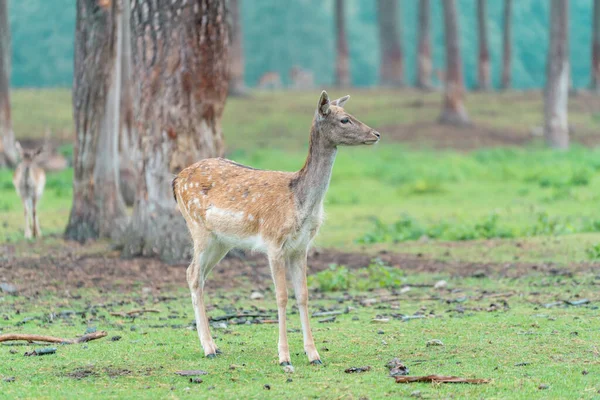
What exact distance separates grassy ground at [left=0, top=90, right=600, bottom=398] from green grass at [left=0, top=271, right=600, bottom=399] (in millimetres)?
20

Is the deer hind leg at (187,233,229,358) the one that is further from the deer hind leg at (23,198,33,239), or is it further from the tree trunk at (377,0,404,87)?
the tree trunk at (377,0,404,87)

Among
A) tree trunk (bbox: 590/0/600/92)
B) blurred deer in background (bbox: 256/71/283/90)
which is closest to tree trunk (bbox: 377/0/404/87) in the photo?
blurred deer in background (bbox: 256/71/283/90)

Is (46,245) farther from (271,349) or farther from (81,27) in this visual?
(271,349)

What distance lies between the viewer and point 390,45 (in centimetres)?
4009

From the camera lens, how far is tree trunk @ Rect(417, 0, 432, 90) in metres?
37.7

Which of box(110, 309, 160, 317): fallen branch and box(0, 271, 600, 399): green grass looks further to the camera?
box(110, 309, 160, 317): fallen branch

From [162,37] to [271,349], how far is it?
5.37 metres

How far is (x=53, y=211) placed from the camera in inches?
722

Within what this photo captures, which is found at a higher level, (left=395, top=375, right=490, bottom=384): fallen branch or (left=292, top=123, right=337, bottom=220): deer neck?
(left=292, top=123, right=337, bottom=220): deer neck

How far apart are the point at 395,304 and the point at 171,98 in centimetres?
386

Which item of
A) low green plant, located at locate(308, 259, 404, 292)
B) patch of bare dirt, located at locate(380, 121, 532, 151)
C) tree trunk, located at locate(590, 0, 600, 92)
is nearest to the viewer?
low green plant, located at locate(308, 259, 404, 292)

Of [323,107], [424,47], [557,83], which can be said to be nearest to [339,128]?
[323,107]

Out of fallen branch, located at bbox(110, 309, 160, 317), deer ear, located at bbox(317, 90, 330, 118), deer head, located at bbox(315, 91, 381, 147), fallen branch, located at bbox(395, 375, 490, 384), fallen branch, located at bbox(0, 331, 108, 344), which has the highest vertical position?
deer ear, located at bbox(317, 90, 330, 118)

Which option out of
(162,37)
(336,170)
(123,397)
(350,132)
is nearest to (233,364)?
(123,397)
